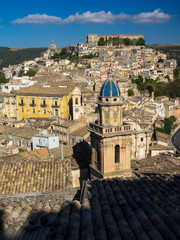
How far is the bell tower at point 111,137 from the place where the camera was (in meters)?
14.5

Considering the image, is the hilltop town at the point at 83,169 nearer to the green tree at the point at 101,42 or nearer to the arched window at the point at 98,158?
the arched window at the point at 98,158

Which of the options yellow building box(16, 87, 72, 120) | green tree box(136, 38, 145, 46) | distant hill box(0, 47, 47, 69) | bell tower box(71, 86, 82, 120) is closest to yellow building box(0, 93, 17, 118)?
yellow building box(16, 87, 72, 120)

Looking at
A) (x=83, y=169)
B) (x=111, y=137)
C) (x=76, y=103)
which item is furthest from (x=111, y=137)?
(x=76, y=103)

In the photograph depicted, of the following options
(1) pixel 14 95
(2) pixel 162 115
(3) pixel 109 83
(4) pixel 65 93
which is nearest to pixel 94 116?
(4) pixel 65 93

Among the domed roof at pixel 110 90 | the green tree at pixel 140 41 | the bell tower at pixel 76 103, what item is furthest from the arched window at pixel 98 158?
the green tree at pixel 140 41

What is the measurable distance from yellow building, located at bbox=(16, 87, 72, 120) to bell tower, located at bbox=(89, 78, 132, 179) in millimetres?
26079

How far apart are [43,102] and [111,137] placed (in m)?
28.7

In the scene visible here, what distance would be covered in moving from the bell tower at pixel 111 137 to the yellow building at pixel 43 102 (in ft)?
85.6

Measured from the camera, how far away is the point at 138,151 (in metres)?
28.9

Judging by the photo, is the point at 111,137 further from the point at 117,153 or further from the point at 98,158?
the point at 98,158

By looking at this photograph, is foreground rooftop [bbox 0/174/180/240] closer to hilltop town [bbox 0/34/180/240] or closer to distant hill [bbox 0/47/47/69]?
hilltop town [bbox 0/34/180/240]

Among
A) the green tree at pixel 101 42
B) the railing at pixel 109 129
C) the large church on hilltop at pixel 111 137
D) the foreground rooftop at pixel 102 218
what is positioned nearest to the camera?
the foreground rooftop at pixel 102 218

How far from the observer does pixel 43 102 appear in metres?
41.8

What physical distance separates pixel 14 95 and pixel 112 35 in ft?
248
